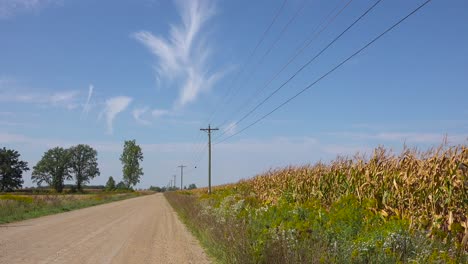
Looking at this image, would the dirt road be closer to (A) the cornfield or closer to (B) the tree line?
(A) the cornfield

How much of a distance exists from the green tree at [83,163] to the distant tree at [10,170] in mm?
20960

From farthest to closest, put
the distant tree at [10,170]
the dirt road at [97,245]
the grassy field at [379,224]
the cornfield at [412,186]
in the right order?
the distant tree at [10,170], the dirt road at [97,245], the cornfield at [412,186], the grassy field at [379,224]

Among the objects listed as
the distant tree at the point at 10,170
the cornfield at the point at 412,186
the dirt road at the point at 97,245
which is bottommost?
the dirt road at the point at 97,245

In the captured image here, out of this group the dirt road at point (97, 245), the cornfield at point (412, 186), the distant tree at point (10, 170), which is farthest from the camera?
the distant tree at point (10, 170)

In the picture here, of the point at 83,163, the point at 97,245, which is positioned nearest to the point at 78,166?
the point at 83,163

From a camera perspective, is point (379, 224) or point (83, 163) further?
point (83, 163)

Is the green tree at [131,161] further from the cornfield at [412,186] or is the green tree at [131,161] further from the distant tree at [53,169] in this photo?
the cornfield at [412,186]

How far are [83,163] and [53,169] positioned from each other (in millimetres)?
9088

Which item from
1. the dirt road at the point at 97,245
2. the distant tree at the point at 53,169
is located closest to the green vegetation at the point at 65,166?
the distant tree at the point at 53,169

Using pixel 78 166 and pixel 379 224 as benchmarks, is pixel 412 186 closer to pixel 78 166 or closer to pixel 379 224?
pixel 379 224

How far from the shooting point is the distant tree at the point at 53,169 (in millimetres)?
129500

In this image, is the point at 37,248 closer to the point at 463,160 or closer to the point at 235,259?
the point at 235,259

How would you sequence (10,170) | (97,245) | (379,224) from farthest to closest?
(10,170)
(97,245)
(379,224)

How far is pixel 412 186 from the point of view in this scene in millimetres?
10242
